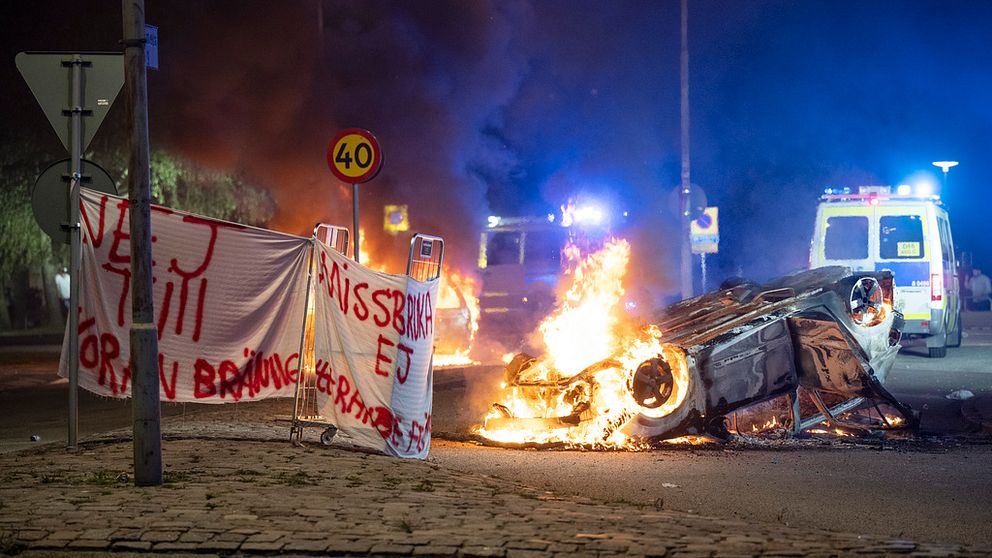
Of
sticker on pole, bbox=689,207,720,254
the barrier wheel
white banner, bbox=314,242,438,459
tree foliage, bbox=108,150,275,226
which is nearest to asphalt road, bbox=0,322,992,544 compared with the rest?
white banner, bbox=314,242,438,459

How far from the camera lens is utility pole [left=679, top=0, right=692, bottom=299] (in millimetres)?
21203

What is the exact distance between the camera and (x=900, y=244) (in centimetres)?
1673

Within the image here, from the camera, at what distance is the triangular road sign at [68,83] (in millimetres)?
7750

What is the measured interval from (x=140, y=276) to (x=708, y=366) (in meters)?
4.78

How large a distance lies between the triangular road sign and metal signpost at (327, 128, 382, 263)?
212cm

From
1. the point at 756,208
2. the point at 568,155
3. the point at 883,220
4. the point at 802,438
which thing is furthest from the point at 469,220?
the point at 756,208

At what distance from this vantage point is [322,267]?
8305 mm

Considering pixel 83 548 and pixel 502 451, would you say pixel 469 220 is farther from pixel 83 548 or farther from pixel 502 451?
pixel 83 548

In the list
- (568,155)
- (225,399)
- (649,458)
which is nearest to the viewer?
(225,399)

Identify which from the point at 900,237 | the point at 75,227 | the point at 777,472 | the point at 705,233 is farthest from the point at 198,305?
the point at 705,233

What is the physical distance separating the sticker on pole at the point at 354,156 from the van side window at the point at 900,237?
10.2m

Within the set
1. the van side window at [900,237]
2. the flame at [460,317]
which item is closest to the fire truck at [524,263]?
the flame at [460,317]

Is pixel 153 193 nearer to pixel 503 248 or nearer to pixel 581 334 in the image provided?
pixel 503 248

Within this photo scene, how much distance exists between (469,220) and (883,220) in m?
8.06
